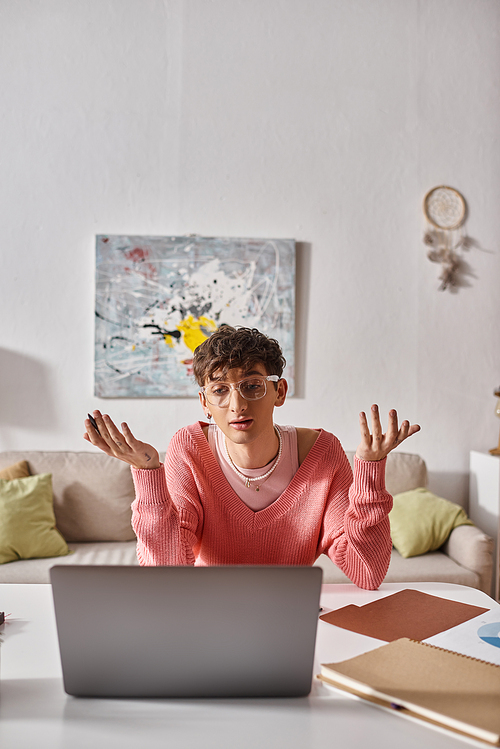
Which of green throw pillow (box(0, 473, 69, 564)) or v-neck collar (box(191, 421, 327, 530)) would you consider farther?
green throw pillow (box(0, 473, 69, 564))

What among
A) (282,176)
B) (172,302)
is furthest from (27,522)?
(282,176)

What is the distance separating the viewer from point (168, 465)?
1.49m

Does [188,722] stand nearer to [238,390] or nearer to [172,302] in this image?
[238,390]

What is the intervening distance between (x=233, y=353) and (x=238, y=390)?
85 mm

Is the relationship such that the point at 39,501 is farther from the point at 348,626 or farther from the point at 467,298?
the point at 467,298

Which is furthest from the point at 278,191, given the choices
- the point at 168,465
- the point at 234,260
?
the point at 168,465

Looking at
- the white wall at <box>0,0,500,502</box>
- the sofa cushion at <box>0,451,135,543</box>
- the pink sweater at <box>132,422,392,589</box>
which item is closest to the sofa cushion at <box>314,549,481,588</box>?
the white wall at <box>0,0,500,502</box>

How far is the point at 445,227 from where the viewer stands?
328cm

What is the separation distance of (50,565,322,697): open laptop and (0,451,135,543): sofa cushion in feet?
6.77

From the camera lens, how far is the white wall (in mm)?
3141

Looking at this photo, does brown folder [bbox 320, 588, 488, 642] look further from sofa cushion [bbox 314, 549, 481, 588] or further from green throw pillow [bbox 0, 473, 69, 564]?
green throw pillow [bbox 0, 473, 69, 564]

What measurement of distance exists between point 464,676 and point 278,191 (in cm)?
278

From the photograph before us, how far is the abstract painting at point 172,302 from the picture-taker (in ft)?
10.3

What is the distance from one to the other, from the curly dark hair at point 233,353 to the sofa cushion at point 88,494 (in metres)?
1.57
